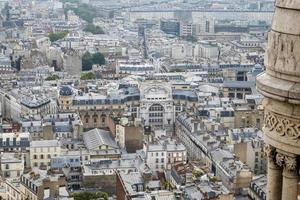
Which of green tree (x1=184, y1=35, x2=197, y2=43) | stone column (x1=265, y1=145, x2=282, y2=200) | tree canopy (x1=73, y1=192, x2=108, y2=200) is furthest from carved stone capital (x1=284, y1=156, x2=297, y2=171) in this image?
green tree (x1=184, y1=35, x2=197, y2=43)

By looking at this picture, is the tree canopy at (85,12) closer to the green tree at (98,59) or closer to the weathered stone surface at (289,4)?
the green tree at (98,59)

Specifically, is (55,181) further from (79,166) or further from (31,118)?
(31,118)

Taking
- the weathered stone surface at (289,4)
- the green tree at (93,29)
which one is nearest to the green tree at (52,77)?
the green tree at (93,29)

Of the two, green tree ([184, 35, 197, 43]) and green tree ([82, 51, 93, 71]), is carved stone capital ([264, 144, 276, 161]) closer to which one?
green tree ([82, 51, 93, 71])

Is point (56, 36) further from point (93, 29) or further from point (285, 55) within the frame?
point (285, 55)

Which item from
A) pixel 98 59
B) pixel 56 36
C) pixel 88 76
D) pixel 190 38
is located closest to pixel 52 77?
pixel 88 76

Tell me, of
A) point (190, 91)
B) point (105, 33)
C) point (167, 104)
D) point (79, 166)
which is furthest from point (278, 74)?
point (105, 33)
